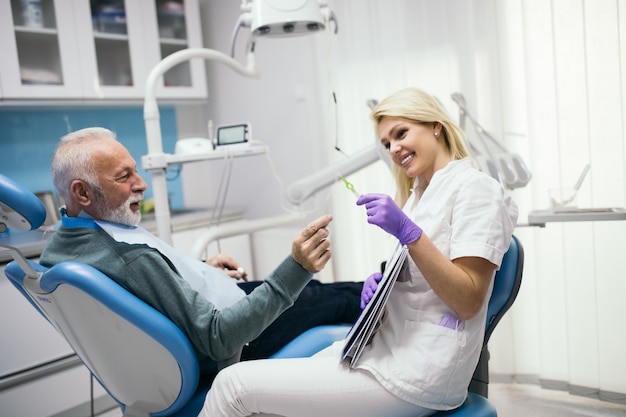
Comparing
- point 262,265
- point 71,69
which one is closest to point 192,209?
point 262,265

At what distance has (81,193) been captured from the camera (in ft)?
4.61

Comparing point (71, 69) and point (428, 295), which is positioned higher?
point (71, 69)

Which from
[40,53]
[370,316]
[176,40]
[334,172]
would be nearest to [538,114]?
[334,172]

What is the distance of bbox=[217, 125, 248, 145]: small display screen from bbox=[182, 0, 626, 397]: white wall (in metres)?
0.53

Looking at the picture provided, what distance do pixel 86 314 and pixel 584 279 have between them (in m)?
1.87

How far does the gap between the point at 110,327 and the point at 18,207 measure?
0.33 m

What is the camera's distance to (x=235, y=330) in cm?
129

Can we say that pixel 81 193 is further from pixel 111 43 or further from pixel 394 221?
pixel 111 43

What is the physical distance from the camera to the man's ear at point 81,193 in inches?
54.6

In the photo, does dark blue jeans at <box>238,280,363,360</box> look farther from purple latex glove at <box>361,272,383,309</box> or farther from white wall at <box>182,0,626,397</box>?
white wall at <box>182,0,626,397</box>

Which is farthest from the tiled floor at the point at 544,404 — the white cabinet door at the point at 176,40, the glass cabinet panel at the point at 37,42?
the glass cabinet panel at the point at 37,42

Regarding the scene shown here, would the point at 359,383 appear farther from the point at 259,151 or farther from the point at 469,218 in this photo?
the point at 259,151

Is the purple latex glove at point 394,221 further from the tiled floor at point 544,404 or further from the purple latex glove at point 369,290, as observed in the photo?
the tiled floor at point 544,404

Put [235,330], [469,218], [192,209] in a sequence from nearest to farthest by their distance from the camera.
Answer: [469,218]
[235,330]
[192,209]
